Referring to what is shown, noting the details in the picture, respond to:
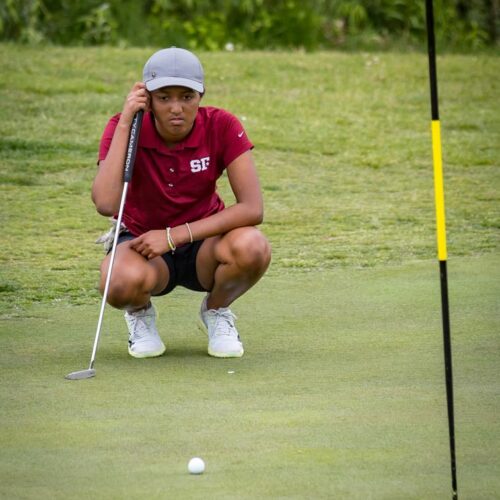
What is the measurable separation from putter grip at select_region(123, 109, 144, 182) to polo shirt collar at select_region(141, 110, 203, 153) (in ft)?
0.40

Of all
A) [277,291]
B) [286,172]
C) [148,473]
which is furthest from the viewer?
[286,172]

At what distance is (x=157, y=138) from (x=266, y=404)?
1.42 m

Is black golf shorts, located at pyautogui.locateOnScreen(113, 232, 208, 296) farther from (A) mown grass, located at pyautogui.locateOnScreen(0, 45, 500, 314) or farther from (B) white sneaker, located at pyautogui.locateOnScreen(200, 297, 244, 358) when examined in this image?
(A) mown grass, located at pyautogui.locateOnScreen(0, 45, 500, 314)

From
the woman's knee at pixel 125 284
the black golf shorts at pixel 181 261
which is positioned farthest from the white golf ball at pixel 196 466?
the black golf shorts at pixel 181 261

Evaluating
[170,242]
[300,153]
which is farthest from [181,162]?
[300,153]

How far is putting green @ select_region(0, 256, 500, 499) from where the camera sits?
382 centimetres

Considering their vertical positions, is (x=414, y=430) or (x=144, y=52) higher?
(x=144, y=52)

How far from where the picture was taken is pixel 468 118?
42.9 ft

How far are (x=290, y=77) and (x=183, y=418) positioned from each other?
9748mm

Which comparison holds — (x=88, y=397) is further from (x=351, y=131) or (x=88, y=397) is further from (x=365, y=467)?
(x=351, y=131)

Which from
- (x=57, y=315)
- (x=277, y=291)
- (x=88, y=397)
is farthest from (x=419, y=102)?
(x=88, y=397)

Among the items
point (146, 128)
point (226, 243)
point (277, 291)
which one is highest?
point (146, 128)

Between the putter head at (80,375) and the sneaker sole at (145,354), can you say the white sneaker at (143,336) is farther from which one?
the putter head at (80,375)

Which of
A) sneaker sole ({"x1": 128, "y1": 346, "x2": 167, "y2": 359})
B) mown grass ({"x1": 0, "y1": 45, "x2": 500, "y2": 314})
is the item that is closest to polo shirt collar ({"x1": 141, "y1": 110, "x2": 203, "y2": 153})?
sneaker sole ({"x1": 128, "y1": 346, "x2": 167, "y2": 359})
